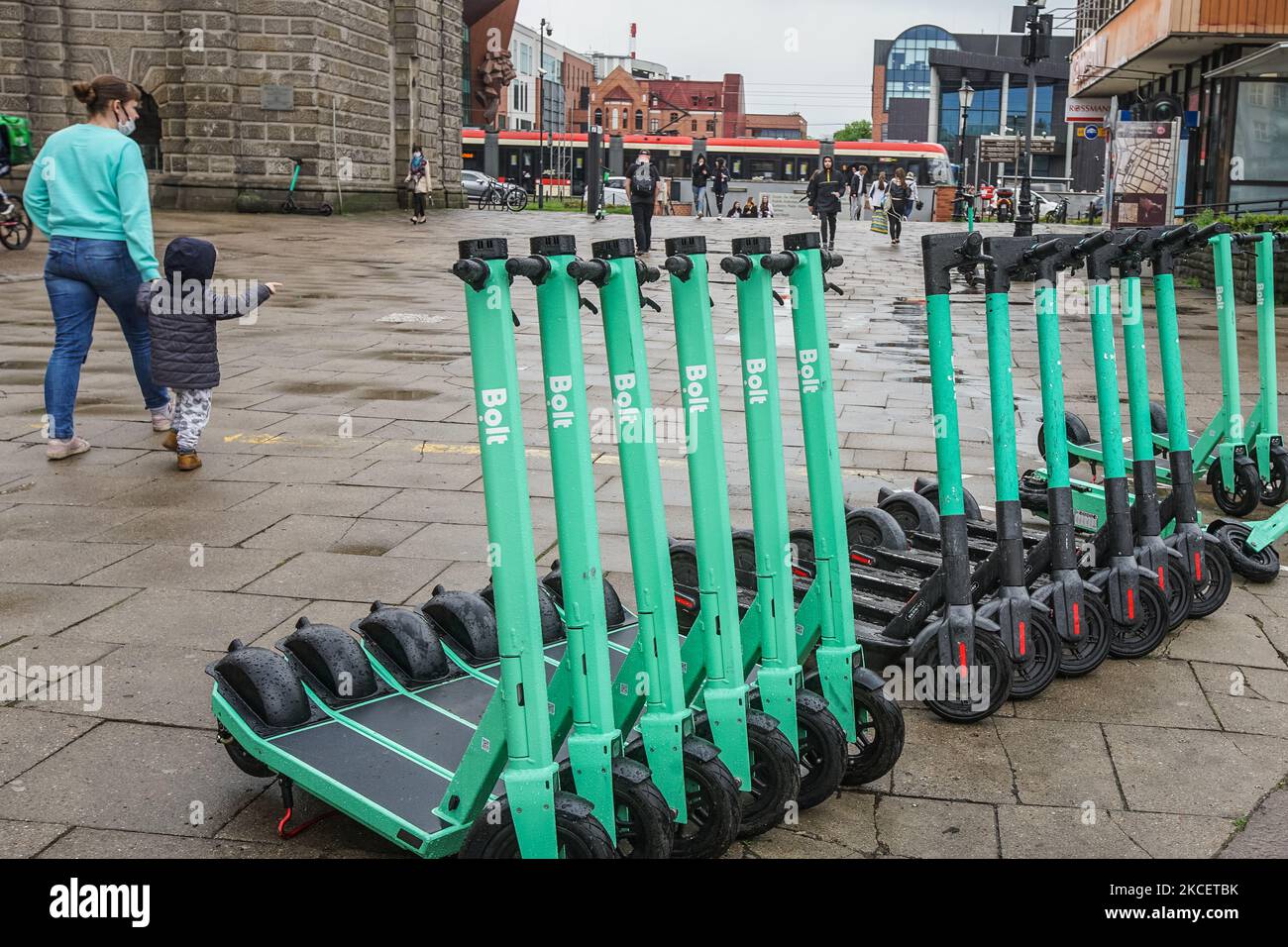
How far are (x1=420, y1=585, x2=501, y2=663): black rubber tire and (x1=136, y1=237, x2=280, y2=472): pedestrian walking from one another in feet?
10.2

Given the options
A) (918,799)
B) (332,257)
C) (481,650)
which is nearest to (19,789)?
(481,650)

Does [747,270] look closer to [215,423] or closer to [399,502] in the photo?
[399,502]

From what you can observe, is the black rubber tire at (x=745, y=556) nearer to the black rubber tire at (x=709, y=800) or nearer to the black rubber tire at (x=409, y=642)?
the black rubber tire at (x=409, y=642)

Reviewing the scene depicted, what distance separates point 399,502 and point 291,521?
1.92ft

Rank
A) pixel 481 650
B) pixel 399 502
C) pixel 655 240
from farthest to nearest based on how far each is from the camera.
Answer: pixel 655 240, pixel 399 502, pixel 481 650

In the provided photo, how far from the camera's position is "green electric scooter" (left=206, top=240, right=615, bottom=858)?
2.67 meters

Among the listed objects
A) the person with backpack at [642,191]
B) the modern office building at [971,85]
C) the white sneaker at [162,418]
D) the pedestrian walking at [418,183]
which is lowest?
the white sneaker at [162,418]

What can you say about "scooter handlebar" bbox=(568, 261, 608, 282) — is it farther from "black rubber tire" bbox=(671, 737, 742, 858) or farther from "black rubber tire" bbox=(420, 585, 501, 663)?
"black rubber tire" bbox=(420, 585, 501, 663)

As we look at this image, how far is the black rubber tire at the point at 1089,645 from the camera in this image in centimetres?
436

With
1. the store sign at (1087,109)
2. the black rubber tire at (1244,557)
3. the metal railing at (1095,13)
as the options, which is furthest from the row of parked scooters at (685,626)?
the store sign at (1087,109)

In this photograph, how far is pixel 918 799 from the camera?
3.49 meters

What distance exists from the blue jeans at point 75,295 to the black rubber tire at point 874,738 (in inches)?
191

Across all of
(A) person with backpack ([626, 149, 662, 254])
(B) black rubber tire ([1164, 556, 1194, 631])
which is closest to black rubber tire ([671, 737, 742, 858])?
(B) black rubber tire ([1164, 556, 1194, 631])

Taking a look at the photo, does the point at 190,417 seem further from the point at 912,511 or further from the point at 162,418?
the point at 912,511
